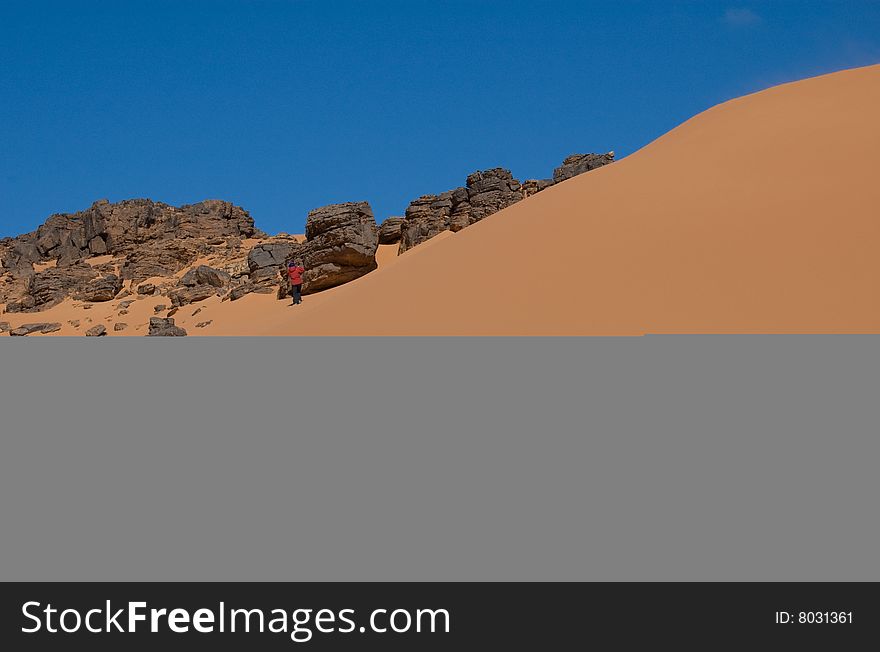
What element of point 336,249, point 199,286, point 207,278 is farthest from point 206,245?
point 336,249

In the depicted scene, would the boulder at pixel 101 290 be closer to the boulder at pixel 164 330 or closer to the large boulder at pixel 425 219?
the large boulder at pixel 425 219

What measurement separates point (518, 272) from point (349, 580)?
6023 mm

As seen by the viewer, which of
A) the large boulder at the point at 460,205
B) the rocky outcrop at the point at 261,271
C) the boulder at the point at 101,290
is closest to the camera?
the rocky outcrop at the point at 261,271

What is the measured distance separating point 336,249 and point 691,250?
1271 centimetres

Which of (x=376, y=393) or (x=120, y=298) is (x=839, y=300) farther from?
(x=120, y=298)

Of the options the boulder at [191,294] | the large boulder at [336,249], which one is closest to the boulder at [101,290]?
the boulder at [191,294]

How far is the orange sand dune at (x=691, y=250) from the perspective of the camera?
293 inches

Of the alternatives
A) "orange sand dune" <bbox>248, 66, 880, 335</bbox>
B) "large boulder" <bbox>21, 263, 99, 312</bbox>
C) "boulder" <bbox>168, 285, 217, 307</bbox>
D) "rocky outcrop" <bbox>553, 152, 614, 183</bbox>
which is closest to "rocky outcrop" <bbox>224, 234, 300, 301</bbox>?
"boulder" <bbox>168, 285, 217, 307</bbox>

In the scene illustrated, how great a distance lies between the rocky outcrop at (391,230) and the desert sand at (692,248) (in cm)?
1680

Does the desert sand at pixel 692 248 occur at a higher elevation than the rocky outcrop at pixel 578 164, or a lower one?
lower

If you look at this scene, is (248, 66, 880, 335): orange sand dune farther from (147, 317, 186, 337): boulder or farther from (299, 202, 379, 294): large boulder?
(299, 202, 379, 294): large boulder

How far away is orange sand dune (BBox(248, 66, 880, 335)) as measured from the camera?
7449mm

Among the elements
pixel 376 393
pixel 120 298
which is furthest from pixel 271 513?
pixel 120 298

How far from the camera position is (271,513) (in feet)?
13.6
